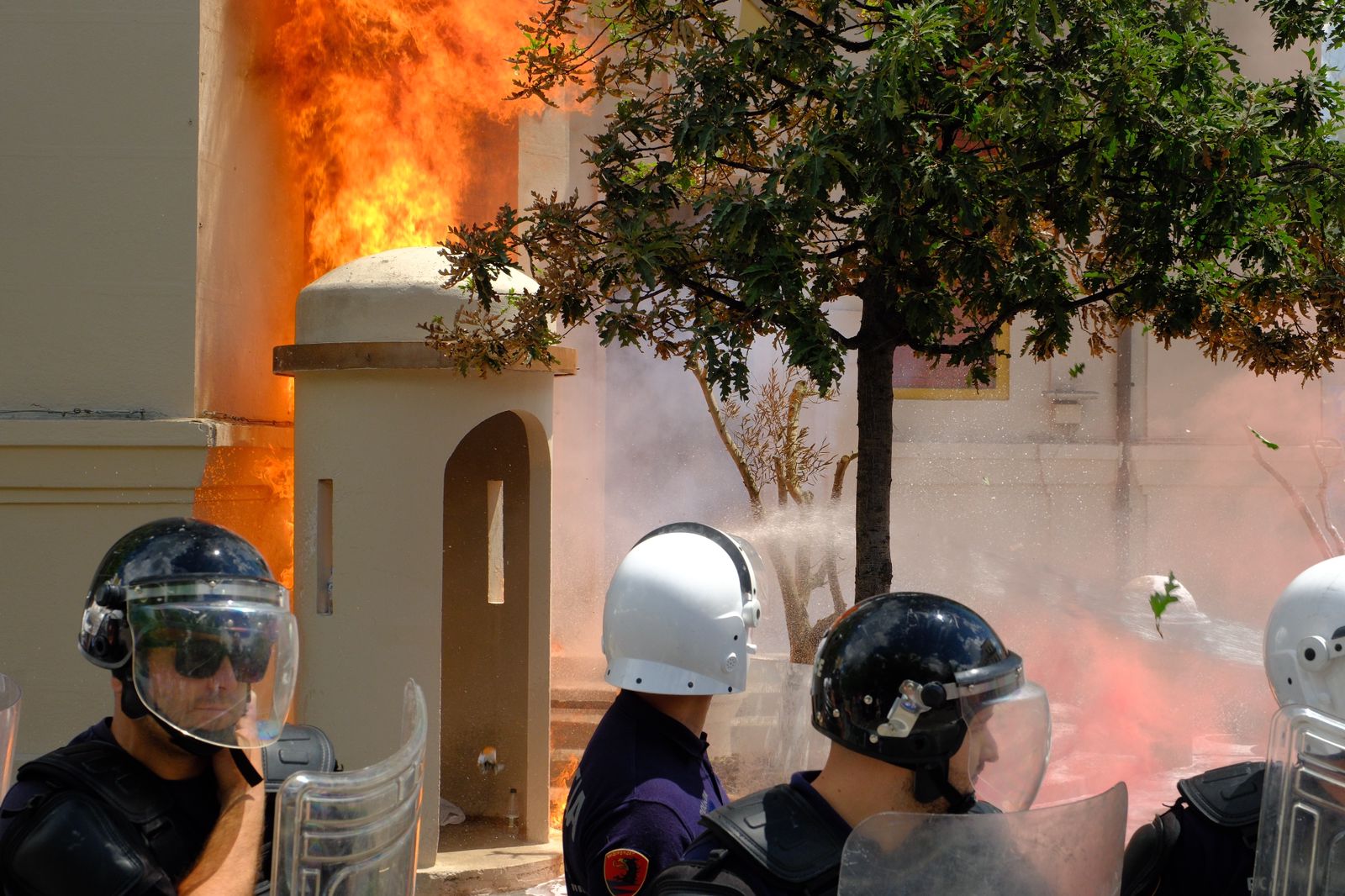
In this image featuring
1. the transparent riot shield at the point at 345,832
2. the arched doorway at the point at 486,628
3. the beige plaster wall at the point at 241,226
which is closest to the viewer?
the transparent riot shield at the point at 345,832

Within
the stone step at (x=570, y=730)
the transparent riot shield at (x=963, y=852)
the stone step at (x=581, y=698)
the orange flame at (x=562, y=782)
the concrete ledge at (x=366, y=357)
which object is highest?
the concrete ledge at (x=366, y=357)

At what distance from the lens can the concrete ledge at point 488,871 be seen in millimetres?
6898

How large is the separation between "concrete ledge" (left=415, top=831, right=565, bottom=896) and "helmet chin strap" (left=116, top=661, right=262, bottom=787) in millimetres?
4517

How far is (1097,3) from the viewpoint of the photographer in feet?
12.8

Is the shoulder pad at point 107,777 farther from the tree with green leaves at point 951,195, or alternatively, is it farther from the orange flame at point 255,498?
the orange flame at point 255,498

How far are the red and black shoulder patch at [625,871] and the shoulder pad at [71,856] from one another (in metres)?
0.81

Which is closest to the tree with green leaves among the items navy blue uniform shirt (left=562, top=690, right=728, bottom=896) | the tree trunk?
the tree trunk

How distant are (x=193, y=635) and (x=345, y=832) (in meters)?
0.78

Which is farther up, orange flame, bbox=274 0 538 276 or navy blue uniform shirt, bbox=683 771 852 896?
orange flame, bbox=274 0 538 276

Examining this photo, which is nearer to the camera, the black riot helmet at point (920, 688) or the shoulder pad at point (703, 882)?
the shoulder pad at point (703, 882)

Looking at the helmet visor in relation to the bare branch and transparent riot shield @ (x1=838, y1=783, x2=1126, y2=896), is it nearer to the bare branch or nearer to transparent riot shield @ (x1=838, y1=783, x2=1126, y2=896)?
transparent riot shield @ (x1=838, y1=783, x2=1126, y2=896)

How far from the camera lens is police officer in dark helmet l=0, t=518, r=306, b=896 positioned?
2350 millimetres

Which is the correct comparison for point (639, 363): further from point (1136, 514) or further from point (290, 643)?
point (290, 643)

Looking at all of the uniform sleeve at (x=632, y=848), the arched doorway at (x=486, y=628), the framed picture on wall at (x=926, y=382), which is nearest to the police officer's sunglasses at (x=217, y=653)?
the uniform sleeve at (x=632, y=848)
